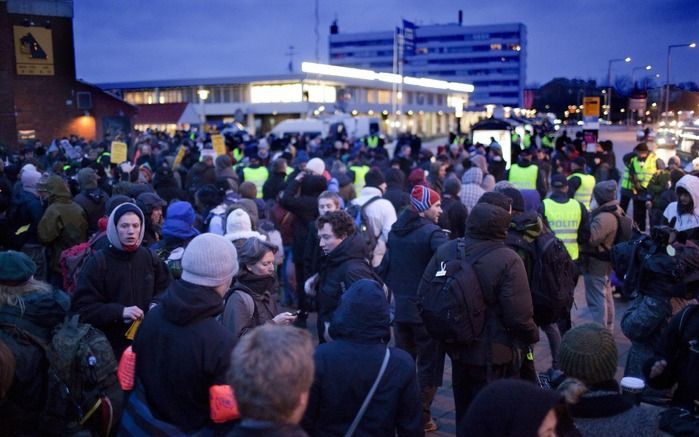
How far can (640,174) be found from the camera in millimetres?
12789

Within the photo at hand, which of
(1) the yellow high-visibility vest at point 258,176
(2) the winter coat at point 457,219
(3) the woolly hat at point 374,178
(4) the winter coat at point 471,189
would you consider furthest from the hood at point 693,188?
(1) the yellow high-visibility vest at point 258,176

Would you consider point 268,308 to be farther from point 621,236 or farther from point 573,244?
point 621,236

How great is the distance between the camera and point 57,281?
7488mm

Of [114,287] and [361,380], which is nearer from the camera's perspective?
[361,380]

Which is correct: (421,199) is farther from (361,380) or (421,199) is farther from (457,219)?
(361,380)

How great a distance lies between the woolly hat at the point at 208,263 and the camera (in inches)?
125

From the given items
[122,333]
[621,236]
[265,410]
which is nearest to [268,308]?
[122,333]

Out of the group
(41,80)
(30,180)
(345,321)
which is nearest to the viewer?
(345,321)

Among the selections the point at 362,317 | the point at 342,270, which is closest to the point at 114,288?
the point at 342,270

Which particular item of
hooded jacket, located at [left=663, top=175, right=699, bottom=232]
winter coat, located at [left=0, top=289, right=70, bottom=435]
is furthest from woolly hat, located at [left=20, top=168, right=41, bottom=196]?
hooded jacket, located at [left=663, top=175, right=699, bottom=232]

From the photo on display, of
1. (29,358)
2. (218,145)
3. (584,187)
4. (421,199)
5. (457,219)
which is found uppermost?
(218,145)

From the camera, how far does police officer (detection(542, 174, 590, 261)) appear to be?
275 inches

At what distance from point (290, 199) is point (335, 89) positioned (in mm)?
60103

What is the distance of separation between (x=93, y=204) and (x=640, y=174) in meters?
10.2
